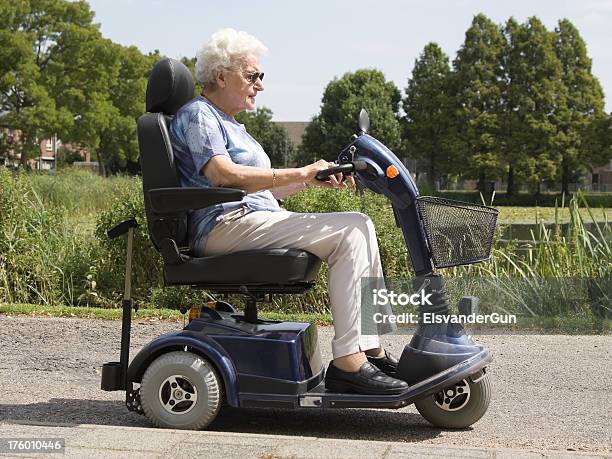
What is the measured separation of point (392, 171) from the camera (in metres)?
3.94

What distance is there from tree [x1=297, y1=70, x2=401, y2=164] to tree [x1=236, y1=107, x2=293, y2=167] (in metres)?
9.04

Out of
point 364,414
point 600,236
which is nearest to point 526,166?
point 600,236

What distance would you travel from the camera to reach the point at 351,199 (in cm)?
841

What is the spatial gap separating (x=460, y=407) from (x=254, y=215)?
3.92 feet

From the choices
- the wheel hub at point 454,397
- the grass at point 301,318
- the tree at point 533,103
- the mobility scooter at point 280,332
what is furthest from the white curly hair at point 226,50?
the tree at point 533,103

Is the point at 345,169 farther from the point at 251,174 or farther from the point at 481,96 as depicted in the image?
the point at 481,96

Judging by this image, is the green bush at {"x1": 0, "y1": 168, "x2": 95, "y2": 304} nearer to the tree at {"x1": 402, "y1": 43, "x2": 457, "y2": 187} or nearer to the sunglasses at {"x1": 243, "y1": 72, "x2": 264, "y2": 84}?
the sunglasses at {"x1": 243, "y1": 72, "x2": 264, "y2": 84}

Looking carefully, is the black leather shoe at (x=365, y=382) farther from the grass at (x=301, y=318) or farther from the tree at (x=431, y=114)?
the tree at (x=431, y=114)

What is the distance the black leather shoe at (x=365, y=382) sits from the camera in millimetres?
3834

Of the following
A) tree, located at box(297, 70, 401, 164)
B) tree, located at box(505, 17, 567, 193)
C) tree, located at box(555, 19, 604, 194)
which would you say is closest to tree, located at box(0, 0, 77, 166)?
tree, located at box(297, 70, 401, 164)

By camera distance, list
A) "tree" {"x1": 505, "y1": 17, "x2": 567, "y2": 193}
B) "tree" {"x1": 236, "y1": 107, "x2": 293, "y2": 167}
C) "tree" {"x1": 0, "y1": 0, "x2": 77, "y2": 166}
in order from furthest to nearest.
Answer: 1. "tree" {"x1": 236, "y1": 107, "x2": 293, "y2": 167}
2. "tree" {"x1": 505, "y1": 17, "x2": 567, "y2": 193}
3. "tree" {"x1": 0, "y1": 0, "x2": 77, "y2": 166}

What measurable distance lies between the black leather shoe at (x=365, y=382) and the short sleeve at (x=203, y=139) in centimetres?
101

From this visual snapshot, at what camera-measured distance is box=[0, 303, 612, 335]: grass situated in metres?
7.08

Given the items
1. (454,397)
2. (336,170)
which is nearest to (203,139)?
(336,170)
